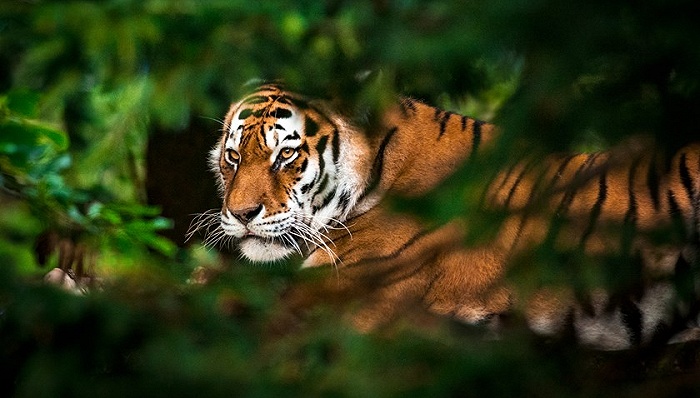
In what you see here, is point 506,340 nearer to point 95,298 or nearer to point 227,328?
point 227,328

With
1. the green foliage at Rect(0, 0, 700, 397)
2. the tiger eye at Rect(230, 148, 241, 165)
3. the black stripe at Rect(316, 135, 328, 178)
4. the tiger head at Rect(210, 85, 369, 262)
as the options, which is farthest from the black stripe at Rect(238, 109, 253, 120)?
the green foliage at Rect(0, 0, 700, 397)

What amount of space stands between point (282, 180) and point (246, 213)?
19cm

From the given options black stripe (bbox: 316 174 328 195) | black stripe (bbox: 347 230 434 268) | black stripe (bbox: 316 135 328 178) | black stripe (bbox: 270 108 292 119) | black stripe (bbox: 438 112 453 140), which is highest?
black stripe (bbox: 270 108 292 119)

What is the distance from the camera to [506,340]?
1038 millimetres

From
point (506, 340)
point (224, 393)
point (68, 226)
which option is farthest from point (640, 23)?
point (68, 226)

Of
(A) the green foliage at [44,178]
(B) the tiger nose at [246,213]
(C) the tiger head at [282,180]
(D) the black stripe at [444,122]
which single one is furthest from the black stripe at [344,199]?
(A) the green foliage at [44,178]

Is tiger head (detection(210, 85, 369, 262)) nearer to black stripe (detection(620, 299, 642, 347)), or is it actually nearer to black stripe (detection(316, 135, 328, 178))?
black stripe (detection(316, 135, 328, 178))

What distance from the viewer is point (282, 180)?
3.70 meters

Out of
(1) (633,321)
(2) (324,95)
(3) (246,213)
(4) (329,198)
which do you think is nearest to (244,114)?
(3) (246,213)

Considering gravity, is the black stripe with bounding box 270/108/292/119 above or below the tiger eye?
above

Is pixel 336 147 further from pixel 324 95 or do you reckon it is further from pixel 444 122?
pixel 324 95

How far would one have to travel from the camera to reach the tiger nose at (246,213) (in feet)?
11.9

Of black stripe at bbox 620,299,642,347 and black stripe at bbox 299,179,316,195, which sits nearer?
black stripe at bbox 620,299,642,347

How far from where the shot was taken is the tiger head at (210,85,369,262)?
364cm
